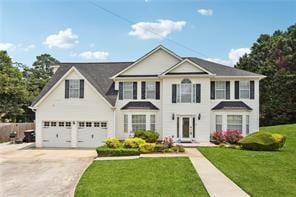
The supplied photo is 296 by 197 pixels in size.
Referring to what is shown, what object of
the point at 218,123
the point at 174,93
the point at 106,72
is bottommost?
the point at 218,123

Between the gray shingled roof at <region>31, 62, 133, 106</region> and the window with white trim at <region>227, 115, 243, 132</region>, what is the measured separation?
29.2 ft

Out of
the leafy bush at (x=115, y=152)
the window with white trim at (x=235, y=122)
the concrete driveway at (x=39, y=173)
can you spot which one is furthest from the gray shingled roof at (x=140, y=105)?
the concrete driveway at (x=39, y=173)

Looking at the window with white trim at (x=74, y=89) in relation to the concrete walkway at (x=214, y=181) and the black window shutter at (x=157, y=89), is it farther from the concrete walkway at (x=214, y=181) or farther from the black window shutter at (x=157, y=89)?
the concrete walkway at (x=214, y=181)

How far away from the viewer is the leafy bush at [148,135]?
81.6ft

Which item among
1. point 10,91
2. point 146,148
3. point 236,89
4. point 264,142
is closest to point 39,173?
point 146,148

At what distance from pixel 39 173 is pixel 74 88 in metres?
12.2

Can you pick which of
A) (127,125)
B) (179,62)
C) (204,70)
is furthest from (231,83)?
(127,125)

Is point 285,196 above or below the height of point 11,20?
below

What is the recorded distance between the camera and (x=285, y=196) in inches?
405

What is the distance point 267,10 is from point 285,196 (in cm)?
1044

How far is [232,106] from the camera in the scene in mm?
26438

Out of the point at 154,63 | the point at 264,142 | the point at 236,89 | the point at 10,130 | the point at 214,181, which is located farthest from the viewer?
the point at 10,130

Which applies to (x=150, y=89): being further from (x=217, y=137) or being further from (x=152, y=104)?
(x=217, y=137)

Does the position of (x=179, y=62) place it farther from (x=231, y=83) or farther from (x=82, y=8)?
(x=82, y=8)
